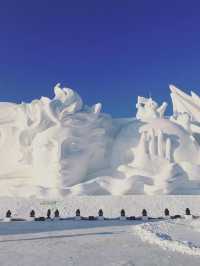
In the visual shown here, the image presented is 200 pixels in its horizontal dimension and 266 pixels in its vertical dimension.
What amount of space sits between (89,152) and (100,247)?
1931cm

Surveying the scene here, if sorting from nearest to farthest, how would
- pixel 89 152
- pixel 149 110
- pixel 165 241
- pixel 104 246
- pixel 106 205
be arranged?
pixel 104 246, pixel 165 241, pixel 106 205, pixel 89 152, pixel 149 110

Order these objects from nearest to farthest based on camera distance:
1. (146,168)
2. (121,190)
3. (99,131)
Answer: (121,190)
(146,168)
(99,131)

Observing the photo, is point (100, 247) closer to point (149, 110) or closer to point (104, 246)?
point (104, 246)

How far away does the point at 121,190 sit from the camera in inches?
Result: 1062

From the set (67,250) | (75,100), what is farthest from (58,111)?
(67,250)

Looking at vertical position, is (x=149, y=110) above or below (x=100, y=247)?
above

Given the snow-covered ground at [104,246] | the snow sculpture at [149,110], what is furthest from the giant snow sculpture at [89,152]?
the snow-covered ground at [104,246]

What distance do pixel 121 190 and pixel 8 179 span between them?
31.1 feet

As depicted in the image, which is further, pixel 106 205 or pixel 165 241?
pixel 106 205

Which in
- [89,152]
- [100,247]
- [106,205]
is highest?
[89,152]

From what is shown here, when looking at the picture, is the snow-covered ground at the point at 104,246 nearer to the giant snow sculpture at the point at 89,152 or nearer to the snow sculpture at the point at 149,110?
the giant snow sculpture at the point at 89,152

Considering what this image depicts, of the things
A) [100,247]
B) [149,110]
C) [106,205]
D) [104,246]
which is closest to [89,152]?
[106,205]

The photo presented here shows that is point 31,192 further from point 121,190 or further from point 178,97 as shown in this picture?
point 178,97

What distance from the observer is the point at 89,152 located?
30.2m
